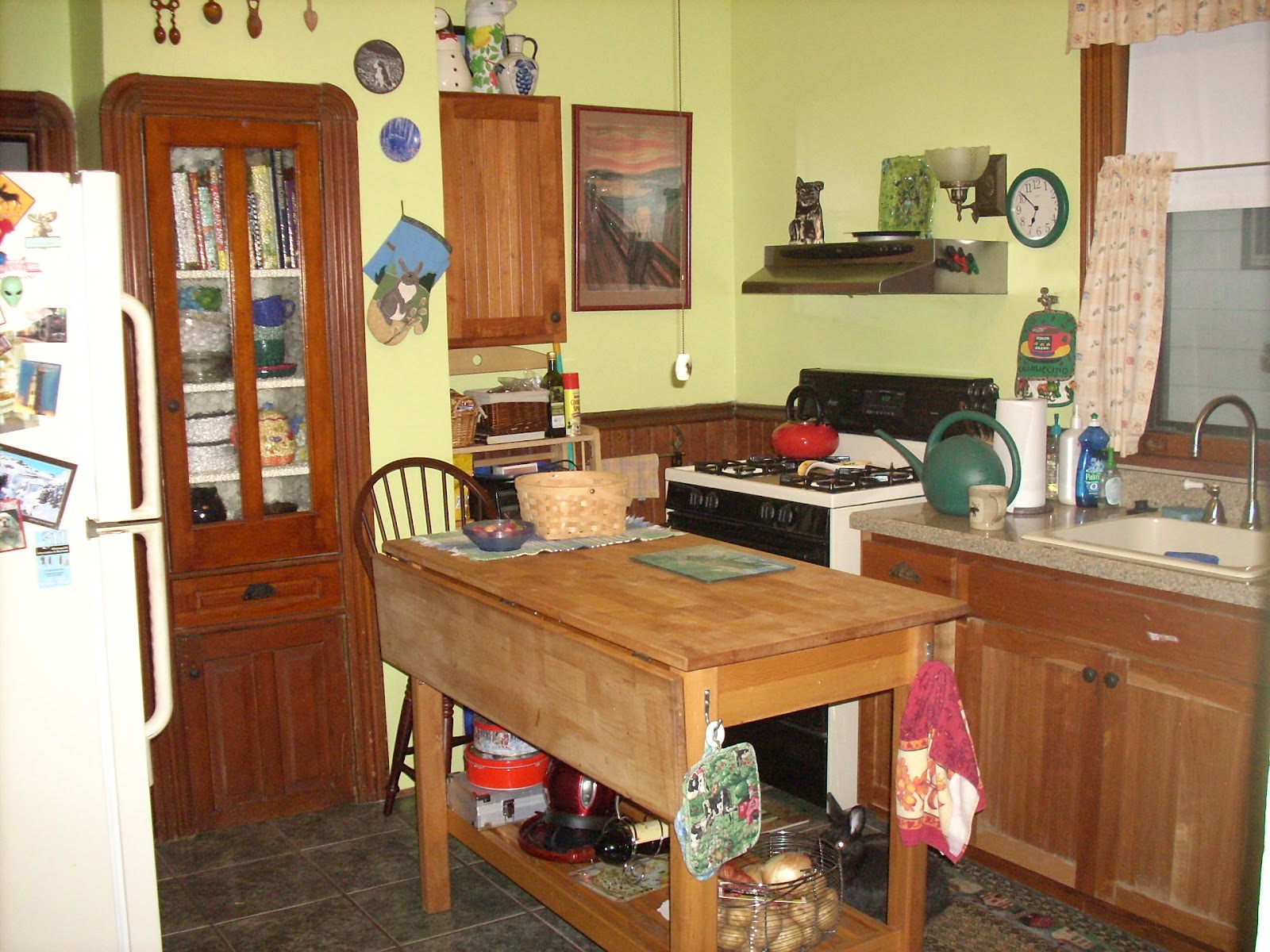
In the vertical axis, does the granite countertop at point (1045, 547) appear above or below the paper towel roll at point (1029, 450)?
below

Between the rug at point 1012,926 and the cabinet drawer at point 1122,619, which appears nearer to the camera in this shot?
the cabinet drawer at point 1122,619

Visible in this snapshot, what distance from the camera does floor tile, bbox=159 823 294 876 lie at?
332 centimetres

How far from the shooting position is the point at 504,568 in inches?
107

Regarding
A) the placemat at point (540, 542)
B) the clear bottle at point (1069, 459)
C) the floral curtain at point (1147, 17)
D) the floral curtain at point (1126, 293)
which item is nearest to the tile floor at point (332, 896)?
the placemat at point (540, 542)

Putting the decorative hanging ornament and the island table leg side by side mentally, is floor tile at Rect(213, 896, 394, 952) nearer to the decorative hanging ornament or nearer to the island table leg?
the island table leg

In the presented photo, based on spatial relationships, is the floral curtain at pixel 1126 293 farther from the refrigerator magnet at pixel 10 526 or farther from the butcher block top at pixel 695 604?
the refrigerator magnet at pixel 10 526

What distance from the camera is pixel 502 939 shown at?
2.93 metres

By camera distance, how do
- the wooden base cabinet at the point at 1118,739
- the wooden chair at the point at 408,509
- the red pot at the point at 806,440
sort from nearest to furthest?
the wooden base cabinet at the point at 1118,739
the wooden chair at the point at 408,509
the red pot at the point at 806,440

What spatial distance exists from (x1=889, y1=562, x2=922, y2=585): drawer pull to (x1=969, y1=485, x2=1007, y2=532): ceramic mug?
19cm

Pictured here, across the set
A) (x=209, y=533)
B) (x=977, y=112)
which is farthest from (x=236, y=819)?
(x=977, y=112)

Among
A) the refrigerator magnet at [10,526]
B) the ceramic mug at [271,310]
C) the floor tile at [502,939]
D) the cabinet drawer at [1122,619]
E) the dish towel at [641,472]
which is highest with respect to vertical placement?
the ceramic mug at [271,310]

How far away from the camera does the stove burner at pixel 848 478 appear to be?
Answer: 11.6 feet

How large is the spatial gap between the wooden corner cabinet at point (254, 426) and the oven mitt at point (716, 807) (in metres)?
1.80

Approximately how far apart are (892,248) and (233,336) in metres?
1.87
